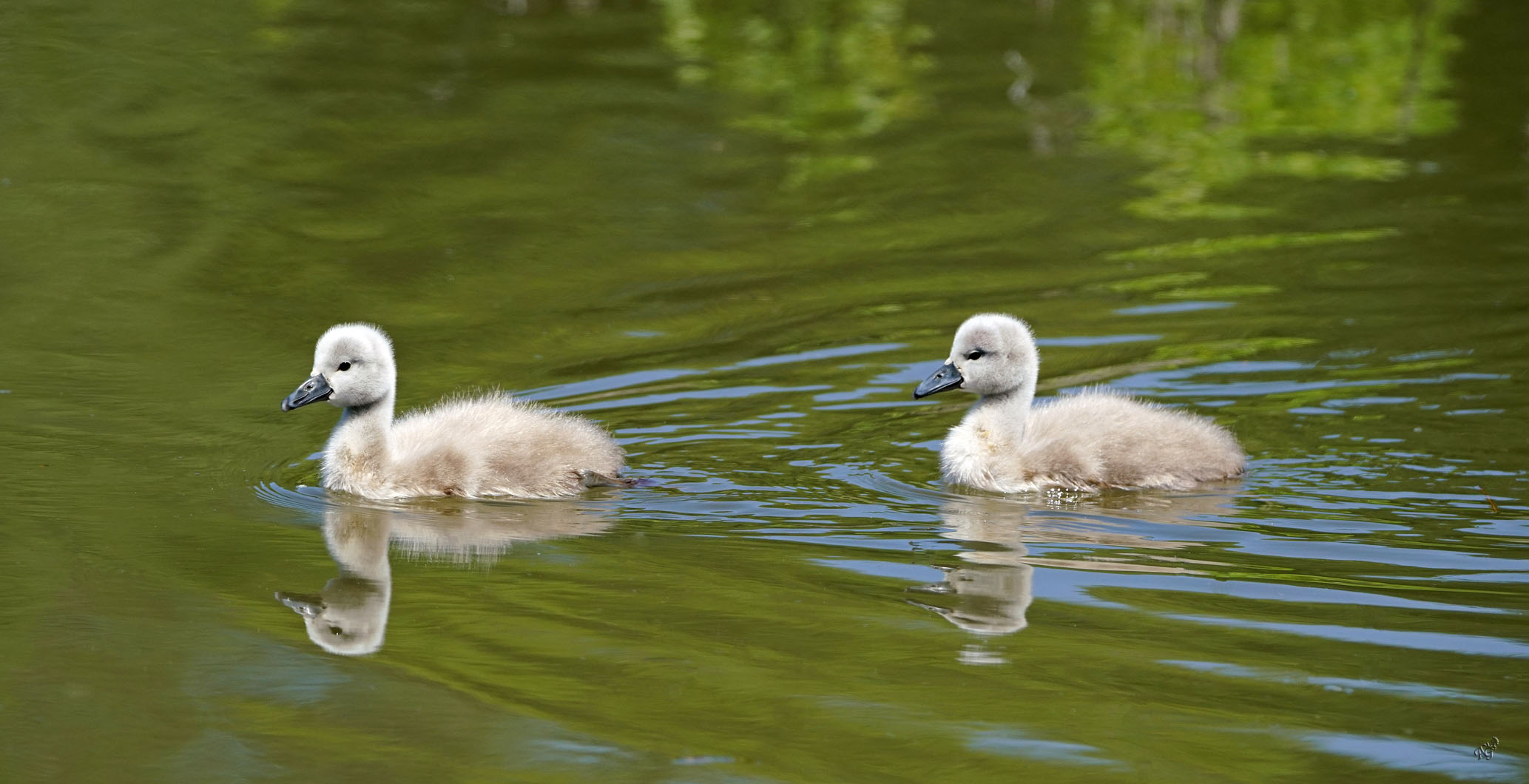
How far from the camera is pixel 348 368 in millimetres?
8078

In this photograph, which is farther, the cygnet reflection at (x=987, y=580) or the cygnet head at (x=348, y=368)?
the cygnet head at (x=348, y=368)

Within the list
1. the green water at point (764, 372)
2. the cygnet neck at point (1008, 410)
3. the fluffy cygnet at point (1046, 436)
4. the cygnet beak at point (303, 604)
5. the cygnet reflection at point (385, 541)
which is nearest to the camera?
the green water at point (764, 372)

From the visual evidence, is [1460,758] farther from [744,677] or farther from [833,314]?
[833,314]

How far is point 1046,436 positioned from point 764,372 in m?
2.01

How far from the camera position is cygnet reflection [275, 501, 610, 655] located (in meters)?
6.09

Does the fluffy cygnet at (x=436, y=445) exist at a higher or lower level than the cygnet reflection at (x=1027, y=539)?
higher

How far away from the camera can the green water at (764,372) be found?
5352mm

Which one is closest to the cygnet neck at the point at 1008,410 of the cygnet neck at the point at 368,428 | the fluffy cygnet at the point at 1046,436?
the fluffy cygnet at the point at 1046,436

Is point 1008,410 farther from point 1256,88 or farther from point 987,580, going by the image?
point 1256,88

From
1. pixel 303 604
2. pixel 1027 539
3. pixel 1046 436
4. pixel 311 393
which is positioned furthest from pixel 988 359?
pixel 303 604

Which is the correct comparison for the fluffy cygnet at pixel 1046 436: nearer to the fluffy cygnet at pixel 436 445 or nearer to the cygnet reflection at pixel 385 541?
the fluffy cygnet at pixel 436 445

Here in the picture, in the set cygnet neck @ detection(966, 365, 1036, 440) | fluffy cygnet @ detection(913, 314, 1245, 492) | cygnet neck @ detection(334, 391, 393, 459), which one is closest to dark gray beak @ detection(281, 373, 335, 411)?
cygnet neck @ detection(334, 391, 393, 459)

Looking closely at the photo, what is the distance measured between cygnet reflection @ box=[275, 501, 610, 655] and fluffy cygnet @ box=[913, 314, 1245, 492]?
162cm

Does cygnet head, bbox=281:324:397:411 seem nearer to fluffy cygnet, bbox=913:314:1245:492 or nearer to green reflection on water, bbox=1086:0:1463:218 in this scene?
fluffy cygnet, bbox=913:314:1245:492
